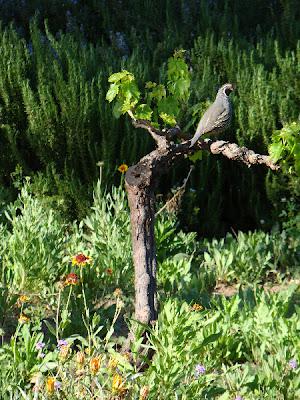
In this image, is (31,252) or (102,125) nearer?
(31,252)

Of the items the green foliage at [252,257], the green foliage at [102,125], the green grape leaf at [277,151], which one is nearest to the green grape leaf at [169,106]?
the green grape leaf at [277,151]

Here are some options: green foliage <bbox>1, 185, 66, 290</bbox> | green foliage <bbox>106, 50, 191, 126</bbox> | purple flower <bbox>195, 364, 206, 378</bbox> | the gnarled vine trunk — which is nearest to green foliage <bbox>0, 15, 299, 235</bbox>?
green foliage <bbox>1, 185, 66, 290</bbox>

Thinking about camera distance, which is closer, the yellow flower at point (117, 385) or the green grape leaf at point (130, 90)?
the yellow flower at point (117, 385)

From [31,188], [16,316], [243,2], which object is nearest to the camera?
[16,316]

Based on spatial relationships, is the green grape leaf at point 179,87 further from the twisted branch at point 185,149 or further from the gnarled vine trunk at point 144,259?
the gnarled vine trunk at point 144,259

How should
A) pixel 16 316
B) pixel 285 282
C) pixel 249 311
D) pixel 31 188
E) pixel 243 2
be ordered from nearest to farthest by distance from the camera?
pixel 249 311 → pixel 16 316 → pixel 285 282 → pixel 31 188 → pixel 243 2

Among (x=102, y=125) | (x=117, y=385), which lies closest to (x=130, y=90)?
(x=117, y=385)

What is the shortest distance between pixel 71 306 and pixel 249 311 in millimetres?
1006

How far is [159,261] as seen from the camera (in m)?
5.57

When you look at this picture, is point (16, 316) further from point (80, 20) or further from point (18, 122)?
point (80, 20)

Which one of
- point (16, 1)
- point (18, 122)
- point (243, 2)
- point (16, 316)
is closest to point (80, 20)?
point (16, 1)

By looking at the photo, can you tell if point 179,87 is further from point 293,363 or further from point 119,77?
point 293,363

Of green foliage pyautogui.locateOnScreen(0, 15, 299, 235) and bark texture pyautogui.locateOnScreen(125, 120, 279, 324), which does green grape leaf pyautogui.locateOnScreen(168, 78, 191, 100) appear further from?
green foliage pyautogui.locateOnScreen(0, 15, 299, 235)

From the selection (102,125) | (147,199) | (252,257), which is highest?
(147,199)
